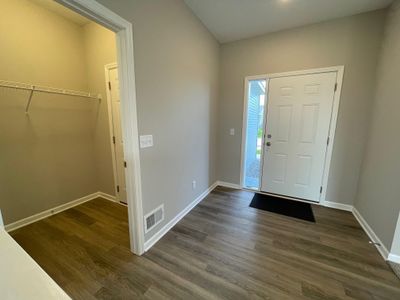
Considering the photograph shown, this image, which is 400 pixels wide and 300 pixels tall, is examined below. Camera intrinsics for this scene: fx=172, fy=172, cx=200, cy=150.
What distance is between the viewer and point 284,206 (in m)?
2.75

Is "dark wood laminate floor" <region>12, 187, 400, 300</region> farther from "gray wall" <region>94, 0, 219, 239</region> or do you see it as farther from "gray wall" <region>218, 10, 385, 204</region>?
"gray wall" <region>218, 10, 385, 204</region>

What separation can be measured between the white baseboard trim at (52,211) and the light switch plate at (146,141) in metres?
1.72

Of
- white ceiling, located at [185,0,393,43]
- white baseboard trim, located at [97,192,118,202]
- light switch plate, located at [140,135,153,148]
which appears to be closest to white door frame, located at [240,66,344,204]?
white ceiling, located at [185,0,393,43]

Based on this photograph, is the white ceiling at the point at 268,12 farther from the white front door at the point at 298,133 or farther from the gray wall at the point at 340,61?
the white front door at the point at 298,133

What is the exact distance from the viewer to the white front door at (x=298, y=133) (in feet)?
8.55

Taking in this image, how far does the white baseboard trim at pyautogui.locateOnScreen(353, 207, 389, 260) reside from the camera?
1.75m

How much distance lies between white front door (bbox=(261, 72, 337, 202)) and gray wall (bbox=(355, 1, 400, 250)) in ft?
1.67

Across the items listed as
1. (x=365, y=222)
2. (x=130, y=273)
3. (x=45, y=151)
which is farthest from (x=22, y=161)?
(x=365, y=222)

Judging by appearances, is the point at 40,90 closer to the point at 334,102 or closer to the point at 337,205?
the point at 334,102

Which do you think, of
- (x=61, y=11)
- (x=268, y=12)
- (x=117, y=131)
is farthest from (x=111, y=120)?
(x=268, y=12)

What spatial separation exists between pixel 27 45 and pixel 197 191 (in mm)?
2968

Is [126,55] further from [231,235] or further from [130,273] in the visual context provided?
[231,235]

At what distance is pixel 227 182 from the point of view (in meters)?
3.52

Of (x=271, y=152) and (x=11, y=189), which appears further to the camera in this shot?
(x=271, y=152)
